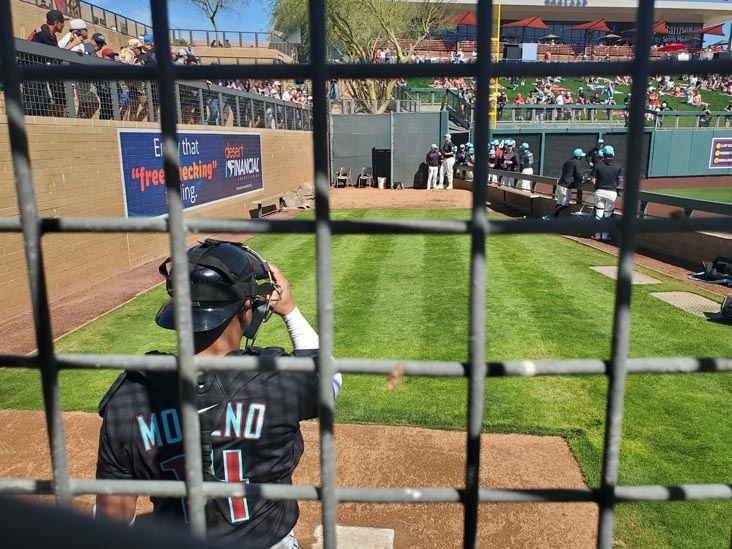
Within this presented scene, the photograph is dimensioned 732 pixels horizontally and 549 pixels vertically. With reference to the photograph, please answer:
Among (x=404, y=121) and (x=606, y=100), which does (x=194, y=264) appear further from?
(x=606, y=100)

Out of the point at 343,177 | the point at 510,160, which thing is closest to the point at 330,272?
the point at 510,160

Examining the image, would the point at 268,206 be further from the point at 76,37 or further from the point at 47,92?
the point at 47,92

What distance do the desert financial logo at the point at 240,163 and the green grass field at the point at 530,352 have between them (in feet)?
16.3

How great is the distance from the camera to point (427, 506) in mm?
3879

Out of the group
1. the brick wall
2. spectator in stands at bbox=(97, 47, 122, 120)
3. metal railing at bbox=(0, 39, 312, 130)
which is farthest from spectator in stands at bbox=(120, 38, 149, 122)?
spectator in stands at bbox=(97, 47, 122, 120)

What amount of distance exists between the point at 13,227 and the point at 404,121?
79.8 ft

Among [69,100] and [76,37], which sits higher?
[76,37]

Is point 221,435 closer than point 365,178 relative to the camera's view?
Yes

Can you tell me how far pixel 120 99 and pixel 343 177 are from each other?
1479 cm

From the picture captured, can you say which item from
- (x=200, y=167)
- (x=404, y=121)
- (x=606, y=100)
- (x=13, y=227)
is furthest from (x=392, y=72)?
(x=606, y=100)

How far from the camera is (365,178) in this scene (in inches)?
974

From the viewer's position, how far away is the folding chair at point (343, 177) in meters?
24.7

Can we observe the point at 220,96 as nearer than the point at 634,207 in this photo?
No

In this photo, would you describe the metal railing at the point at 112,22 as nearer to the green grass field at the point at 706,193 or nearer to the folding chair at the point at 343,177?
the folding chair at the point at 343,177
